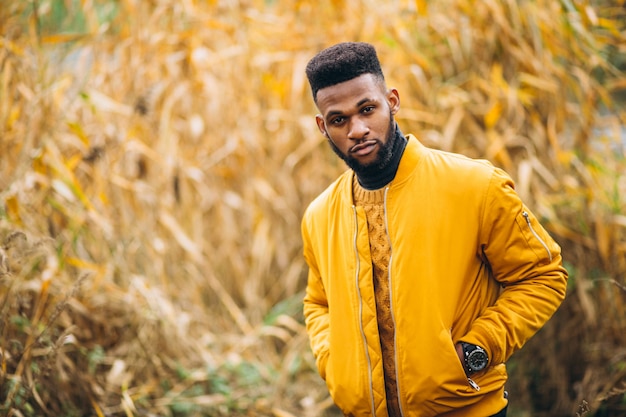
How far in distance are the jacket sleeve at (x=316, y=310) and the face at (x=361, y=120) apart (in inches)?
15.4

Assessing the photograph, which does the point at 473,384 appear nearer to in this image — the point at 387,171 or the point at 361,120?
the point at 387,171

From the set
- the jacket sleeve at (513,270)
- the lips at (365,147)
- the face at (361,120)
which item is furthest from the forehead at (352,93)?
the jacket sleeve at (513,270)

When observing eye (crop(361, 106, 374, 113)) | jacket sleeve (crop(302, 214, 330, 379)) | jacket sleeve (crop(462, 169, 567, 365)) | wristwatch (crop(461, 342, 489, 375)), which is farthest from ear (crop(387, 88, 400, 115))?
wristwatch (crop(461, 342, 489, 375))

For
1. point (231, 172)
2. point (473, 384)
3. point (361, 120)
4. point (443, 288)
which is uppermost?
point (361, 120)

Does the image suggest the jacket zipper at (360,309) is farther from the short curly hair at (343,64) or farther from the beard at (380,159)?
the short curly hair at (343,64)

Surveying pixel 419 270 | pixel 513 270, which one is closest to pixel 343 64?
pixel 419 270

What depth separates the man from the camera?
1.60 m

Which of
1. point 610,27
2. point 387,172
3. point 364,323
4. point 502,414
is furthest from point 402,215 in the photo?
point 610,27

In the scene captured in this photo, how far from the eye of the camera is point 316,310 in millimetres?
2055

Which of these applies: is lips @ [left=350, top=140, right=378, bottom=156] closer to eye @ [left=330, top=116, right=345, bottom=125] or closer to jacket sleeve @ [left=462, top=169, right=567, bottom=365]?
eye @ [left=330, top=116, right=345, bottom=125]

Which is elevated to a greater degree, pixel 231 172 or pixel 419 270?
pixel 419 270

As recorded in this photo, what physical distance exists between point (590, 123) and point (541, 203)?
0.58 m

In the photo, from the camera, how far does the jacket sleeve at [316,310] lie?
6.26 ft

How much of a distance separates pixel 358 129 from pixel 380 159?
0.33ft
